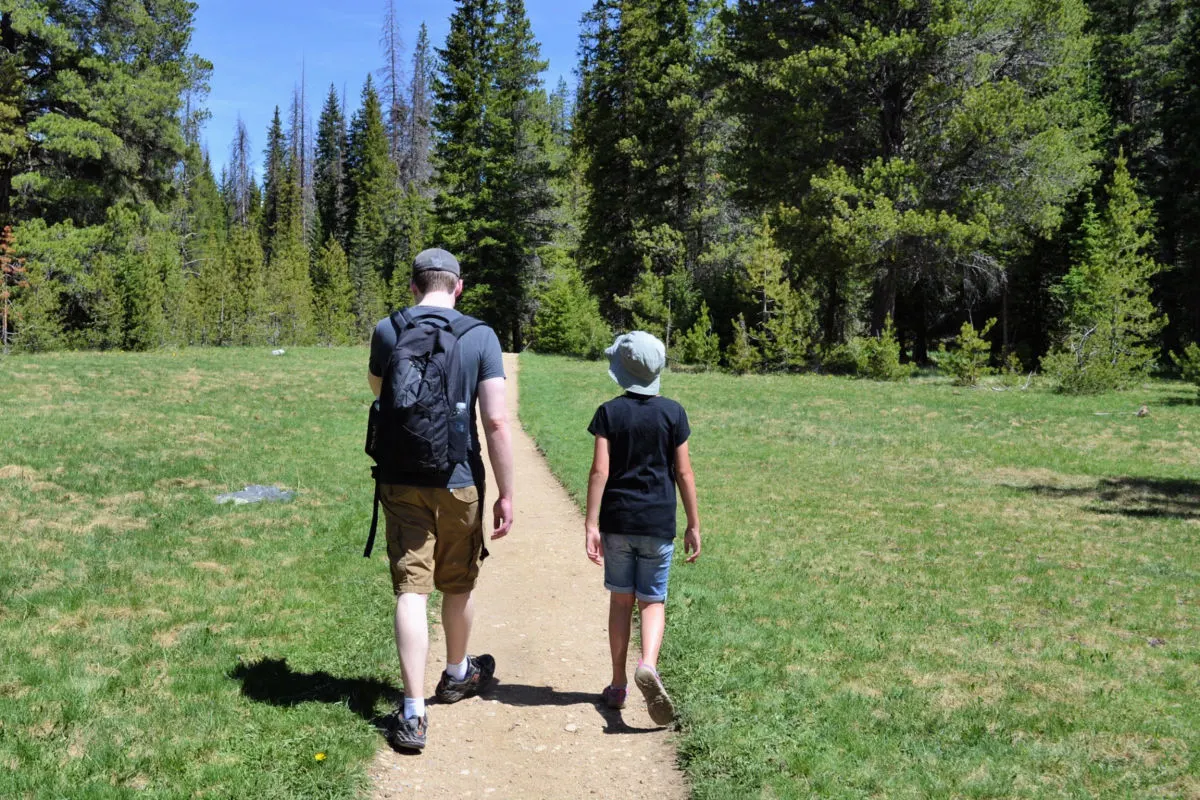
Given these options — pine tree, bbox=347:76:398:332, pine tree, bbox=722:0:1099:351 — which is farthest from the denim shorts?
pine tree, bbox=347:76:398:332

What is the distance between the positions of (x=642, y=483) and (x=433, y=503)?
41.4 inches

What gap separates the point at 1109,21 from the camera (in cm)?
3762

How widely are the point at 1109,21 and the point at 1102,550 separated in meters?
37.6

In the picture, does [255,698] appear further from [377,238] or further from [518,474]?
[377,238]

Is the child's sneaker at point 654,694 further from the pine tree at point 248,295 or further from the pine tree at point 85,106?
the pine tree at point 248,295

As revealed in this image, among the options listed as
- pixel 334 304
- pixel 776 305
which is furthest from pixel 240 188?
pixel 776 305

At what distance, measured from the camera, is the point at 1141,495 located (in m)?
12.3

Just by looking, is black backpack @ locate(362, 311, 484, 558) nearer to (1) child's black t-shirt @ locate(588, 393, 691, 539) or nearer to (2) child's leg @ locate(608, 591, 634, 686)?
(1) child's black t-shirt @ locate(588, 393, 691, 539)

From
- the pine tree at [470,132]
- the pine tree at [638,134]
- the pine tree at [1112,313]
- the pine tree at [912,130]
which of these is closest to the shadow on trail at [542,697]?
the pine tree at [912,130]

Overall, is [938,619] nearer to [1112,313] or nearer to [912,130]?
[1112,313]

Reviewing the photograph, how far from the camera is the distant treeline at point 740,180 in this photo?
986 inches

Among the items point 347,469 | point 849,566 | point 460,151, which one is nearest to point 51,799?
point 849,566

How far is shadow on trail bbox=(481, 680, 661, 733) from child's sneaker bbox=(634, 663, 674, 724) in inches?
12.3

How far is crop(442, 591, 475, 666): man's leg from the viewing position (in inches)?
175
